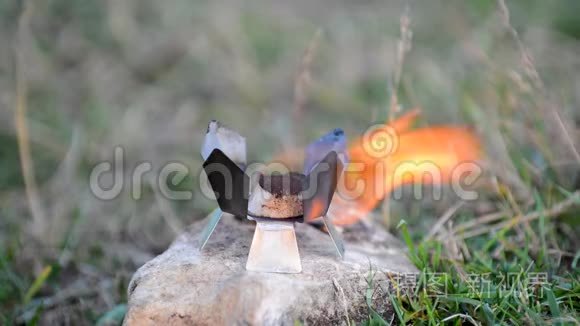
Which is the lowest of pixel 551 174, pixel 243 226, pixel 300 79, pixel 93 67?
pixel 243 226

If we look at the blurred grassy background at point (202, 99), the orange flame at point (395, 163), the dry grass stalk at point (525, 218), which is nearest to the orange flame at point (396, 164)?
the orange flame at point (395, 163)

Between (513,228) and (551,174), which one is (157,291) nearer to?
(513,228)

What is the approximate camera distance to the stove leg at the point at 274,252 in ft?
5.26

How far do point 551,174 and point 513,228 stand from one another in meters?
0.34

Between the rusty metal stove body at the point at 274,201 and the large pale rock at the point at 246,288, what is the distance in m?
0.05

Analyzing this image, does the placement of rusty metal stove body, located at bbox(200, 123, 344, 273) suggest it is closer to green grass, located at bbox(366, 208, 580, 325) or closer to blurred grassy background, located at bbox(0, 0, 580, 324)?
green grass, located at bbox(366, 208, 580, 325)

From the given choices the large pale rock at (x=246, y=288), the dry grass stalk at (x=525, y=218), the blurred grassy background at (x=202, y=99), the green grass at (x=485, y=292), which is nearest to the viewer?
the large pale rock at (x=246, y=288)

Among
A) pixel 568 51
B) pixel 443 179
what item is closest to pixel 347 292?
pixel 443 179

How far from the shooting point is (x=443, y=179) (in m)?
2.76

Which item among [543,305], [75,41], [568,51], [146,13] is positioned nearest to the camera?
[543,305]

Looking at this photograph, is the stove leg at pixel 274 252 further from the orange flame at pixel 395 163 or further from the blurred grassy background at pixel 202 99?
the blurred grassy background at pixel 202 99

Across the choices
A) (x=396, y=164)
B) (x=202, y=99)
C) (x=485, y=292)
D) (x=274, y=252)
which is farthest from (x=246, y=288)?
(x=202, y=99)

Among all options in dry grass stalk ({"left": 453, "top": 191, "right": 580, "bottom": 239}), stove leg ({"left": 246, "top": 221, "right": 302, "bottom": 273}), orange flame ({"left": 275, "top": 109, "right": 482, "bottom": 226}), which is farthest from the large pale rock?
dry grass stalk ({"left": 453, "top": 191, "right": 580, "bottom": 239})

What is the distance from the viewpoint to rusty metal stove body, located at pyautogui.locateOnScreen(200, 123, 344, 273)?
62.6 inches
